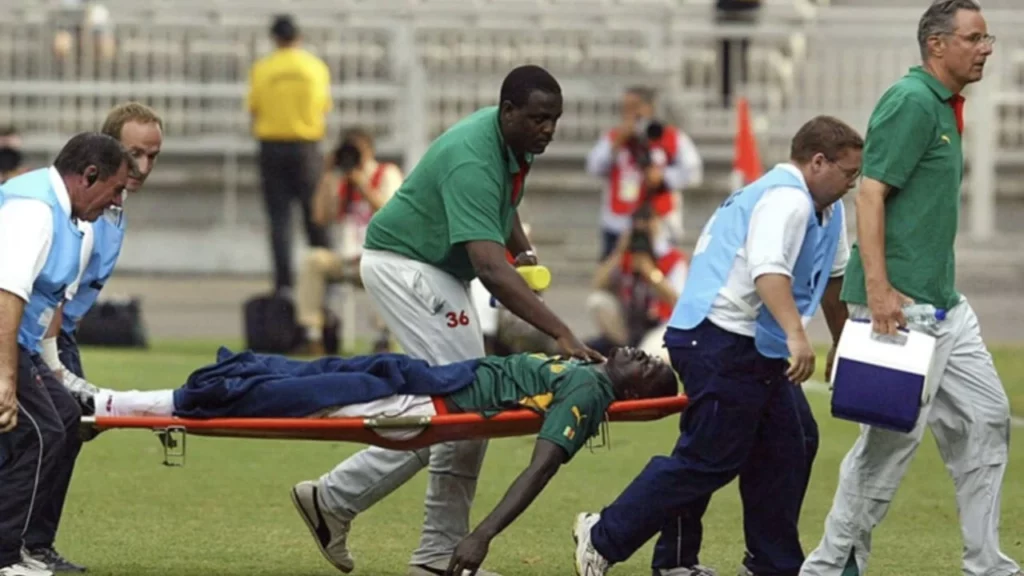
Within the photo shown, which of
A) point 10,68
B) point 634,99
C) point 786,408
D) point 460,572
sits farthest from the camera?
point 10,68

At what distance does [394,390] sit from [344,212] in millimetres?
9797

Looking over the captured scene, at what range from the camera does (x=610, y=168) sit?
18656 millimetres

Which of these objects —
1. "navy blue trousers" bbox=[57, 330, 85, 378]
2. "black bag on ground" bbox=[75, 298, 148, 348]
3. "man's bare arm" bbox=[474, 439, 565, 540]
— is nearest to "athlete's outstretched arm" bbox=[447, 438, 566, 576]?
"man's bare arm" bbox=[474, 439, 565, 540]

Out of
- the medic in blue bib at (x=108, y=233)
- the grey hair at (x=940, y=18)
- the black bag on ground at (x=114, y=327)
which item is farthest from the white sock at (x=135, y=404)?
the black bag on ground at (x=114, y=327)

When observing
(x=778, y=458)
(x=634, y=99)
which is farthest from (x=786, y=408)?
(x=634, y=99)

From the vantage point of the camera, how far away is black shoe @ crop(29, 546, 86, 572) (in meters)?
8.58

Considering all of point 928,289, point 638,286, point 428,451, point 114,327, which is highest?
point 928,289

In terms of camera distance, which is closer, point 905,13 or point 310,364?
point 310,364

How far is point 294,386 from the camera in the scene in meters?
8.20

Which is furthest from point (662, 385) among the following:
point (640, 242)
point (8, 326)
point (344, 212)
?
point (344, 212)

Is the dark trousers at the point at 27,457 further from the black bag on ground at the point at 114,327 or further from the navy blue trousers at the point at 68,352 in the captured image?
the black bag on ground at the point at 114,327

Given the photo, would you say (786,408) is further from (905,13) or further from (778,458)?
(905,13)

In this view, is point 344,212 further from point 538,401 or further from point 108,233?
point 538,401

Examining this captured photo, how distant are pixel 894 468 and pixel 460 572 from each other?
5.11 ft
